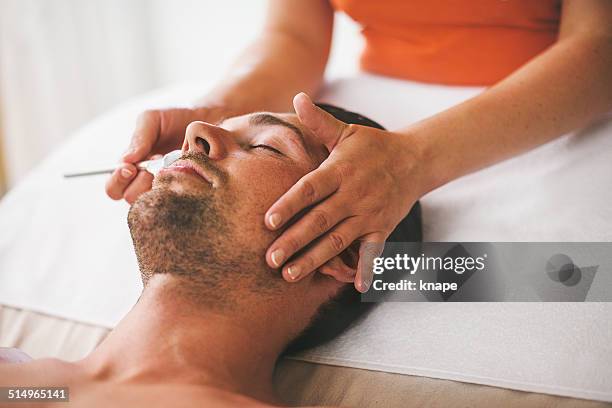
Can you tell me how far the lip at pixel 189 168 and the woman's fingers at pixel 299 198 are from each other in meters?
0.14

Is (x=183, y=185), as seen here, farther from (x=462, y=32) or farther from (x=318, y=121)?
(x=462, y=32)

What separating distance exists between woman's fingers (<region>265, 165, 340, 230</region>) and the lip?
5.4 inches

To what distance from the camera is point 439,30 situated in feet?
4.89

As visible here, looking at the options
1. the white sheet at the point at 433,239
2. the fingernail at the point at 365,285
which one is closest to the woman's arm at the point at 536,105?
the white sheet at the point at 433,239

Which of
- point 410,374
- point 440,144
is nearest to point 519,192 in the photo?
point 440,144

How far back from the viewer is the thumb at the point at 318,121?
0.95m

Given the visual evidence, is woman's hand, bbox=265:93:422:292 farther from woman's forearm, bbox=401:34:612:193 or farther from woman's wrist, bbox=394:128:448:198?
woman's forearm, bbox=401:34:612:193

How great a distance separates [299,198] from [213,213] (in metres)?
0.14

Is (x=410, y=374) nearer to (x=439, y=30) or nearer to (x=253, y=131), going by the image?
(x=253, y=131)

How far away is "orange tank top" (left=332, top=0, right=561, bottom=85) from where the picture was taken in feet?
4.59

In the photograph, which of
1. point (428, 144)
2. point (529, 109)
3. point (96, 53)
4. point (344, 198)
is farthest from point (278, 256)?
point (96, 53)

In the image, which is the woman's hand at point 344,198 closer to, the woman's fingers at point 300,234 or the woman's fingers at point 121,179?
the woman's fingers at point 300,234

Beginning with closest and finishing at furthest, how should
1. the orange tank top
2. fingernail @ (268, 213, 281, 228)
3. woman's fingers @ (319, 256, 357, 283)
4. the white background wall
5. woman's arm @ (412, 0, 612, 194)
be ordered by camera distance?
1. fingernail @ (268, 213, 281, 228)
2. woman's fingers @ (319, 256, 357, 283)
3. woman's arm @ (412, 0, 612, 194)
4. the orange tank top
5. the white background wall

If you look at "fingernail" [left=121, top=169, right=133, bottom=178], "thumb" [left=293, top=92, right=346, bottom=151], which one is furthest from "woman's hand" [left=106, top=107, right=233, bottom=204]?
"thumb" [left=293, top=92, right=346, bottom=151]
